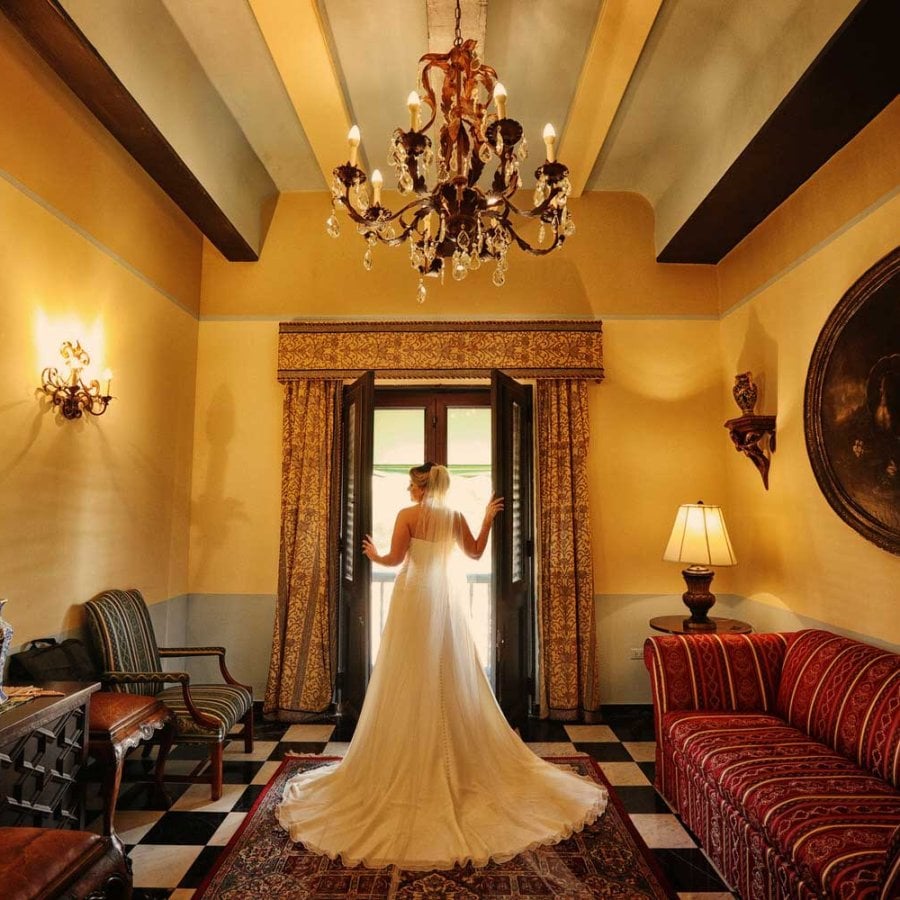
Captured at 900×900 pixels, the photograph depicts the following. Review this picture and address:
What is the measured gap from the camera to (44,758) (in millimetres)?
2236

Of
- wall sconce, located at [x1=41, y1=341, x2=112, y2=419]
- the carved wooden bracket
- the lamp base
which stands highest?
wall sconce, located at [x1=41, y1=341, x2=112, y2=419]

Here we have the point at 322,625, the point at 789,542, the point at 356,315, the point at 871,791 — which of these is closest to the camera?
the point at 871,791

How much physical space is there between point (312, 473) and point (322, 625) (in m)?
1.09

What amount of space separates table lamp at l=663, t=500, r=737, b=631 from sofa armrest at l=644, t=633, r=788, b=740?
0.54m

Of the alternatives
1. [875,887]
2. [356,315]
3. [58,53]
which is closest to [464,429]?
[356,315]

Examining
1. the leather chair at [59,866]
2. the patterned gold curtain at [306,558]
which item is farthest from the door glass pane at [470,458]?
the leather chair at [59,866]

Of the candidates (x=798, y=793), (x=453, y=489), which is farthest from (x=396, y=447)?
(x=798, y=793)

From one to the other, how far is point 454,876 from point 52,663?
6.50 ft

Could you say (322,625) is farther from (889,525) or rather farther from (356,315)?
(889,525)

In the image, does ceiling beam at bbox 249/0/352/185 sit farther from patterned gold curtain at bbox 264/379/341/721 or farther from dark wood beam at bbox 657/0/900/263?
dark wood beam at bbox 657/0/900/263

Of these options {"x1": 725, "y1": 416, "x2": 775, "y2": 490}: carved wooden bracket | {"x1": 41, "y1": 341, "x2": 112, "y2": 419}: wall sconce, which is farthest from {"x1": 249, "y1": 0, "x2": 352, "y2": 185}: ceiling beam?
{"x1": 725, "y1": 416, "x2": 775, "y2": 490}: carved wooden bracket

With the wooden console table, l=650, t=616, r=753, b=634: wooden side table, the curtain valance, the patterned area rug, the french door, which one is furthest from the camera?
the curtain valance

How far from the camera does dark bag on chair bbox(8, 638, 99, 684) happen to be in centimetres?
276

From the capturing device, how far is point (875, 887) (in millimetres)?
1691
